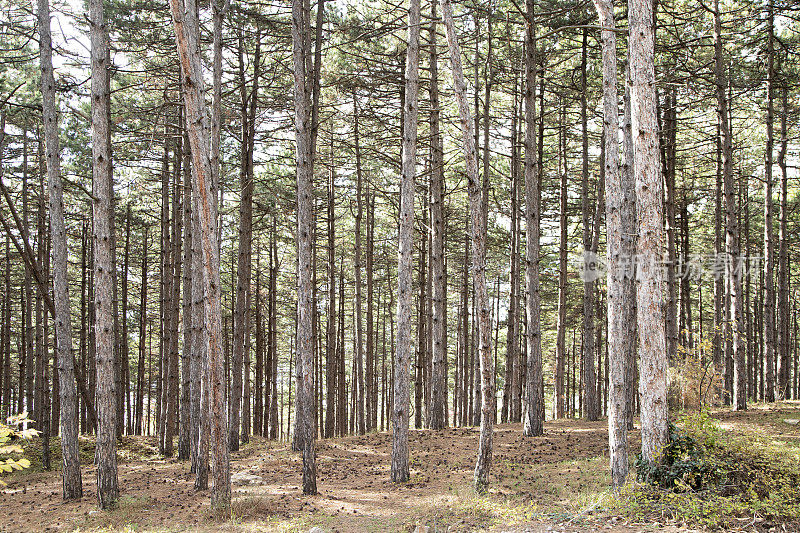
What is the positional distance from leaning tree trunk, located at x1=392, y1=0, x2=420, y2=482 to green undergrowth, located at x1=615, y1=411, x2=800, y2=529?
4.21 m

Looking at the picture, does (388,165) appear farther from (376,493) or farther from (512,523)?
(512,523)

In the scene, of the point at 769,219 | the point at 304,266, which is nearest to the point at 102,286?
the point at 304,266

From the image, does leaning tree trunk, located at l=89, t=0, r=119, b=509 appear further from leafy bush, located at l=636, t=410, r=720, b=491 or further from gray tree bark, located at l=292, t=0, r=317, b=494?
leafy bush, located at l=636, t=410, r=720, b=491

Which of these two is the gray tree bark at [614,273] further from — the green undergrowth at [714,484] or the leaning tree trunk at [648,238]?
the green undergrowth at [714,484]

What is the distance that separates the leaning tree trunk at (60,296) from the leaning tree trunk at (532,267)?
1078 cm

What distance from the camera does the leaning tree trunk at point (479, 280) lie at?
8688 mm

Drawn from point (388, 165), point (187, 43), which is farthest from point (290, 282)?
point (187, 43)

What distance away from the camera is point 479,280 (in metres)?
9.02

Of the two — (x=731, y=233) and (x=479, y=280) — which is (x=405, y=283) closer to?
(x=479, y=280)

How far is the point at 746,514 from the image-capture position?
258 inches

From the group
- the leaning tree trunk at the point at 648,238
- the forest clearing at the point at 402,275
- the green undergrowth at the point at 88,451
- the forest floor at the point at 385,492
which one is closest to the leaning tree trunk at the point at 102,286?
the forest clearing at the point at 402,275

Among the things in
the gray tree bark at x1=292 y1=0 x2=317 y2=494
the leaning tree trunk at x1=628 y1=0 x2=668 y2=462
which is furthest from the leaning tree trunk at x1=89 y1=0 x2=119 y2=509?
the leaning tree trunk at x1=628 y1=0 x2=668 y2=462

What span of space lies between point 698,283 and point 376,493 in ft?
79.7

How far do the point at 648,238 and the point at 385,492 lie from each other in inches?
261
